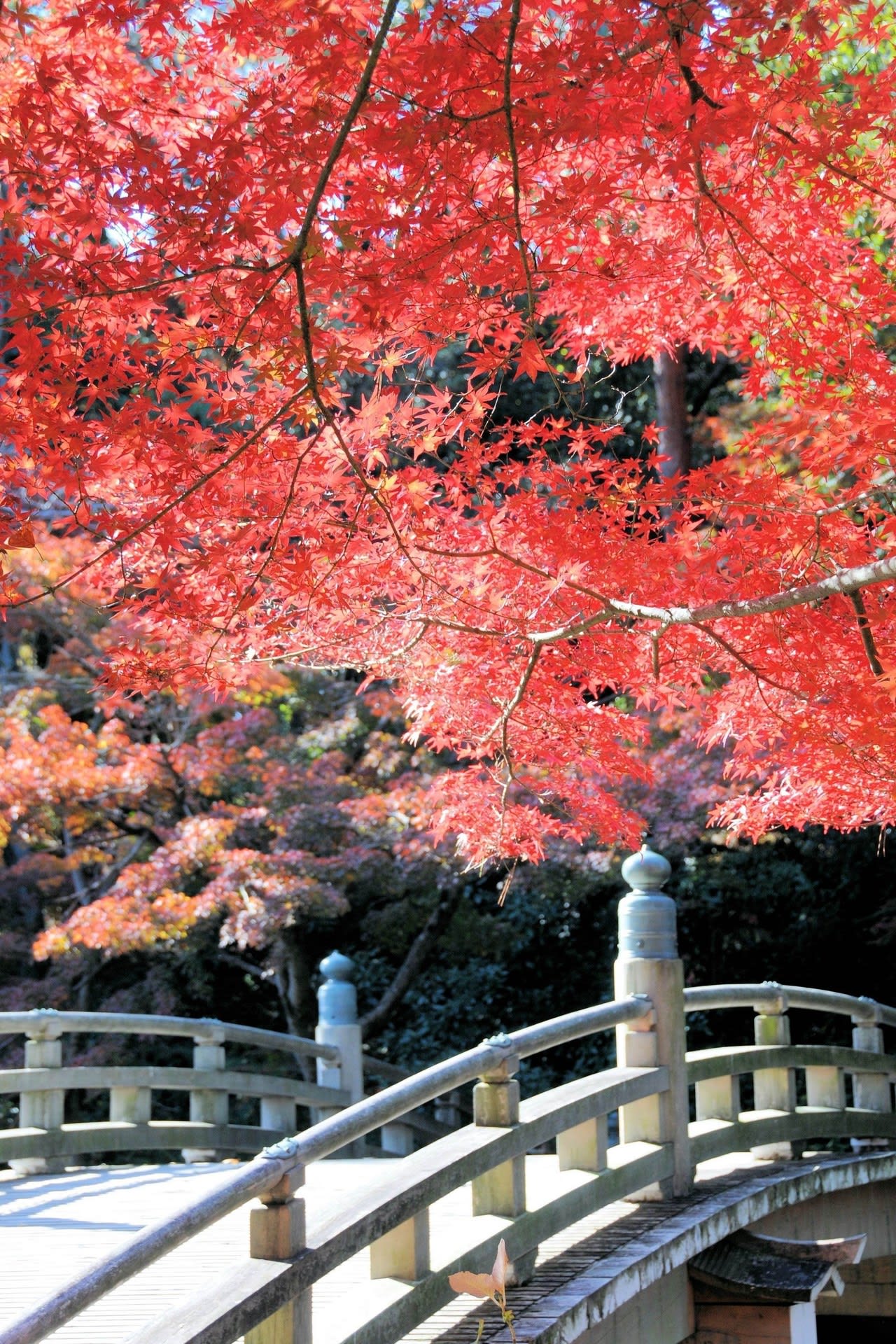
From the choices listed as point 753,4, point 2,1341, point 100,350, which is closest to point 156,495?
point 100,350

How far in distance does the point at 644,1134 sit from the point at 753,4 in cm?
476

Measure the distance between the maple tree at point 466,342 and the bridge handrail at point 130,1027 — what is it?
3.19 m

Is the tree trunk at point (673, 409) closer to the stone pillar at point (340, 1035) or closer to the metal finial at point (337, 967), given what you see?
the metal finial at point (337, 967)

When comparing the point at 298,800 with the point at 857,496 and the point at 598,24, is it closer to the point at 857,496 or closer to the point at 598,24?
the point at 857,496

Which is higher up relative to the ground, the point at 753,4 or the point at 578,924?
the point at 753,4

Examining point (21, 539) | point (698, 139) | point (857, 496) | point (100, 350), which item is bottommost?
point (21, 539)

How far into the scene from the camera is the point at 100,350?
4406mm

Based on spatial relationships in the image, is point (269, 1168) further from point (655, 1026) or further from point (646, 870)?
point (646, 870)

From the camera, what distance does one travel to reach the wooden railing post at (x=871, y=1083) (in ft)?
29.9

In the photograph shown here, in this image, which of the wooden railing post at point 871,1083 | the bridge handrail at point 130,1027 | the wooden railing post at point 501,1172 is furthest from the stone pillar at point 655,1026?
→ the bridge handrail at point 130,1027

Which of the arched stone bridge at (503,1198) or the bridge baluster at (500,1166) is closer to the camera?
the arched stone bridge at (503,1198)

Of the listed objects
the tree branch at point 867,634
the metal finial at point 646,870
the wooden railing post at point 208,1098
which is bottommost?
the wooden railing post at point 208,1098

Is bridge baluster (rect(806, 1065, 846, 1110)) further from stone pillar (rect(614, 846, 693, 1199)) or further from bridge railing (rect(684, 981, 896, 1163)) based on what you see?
stone pillar (rect(614, 846, 693, 1199))

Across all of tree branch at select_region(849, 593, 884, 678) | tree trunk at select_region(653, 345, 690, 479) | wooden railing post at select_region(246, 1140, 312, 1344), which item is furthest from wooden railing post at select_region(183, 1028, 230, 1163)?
tree trunk at select_region(653, 345, 690, 479)
